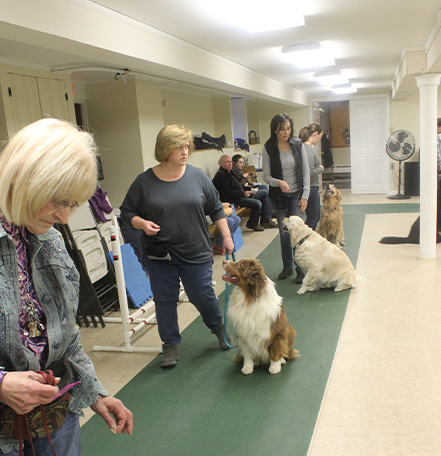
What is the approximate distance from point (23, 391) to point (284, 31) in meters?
4.04

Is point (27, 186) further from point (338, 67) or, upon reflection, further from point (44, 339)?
point (338, 67)

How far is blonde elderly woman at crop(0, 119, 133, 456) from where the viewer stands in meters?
0.90

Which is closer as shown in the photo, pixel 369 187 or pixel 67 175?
pixel 67 175

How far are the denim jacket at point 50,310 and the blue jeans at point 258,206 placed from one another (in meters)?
6.31

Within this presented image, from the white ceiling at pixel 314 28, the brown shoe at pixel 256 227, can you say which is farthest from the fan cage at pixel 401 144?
the brown shoe at pixel 256 227

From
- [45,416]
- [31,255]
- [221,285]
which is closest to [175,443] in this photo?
[45,416]

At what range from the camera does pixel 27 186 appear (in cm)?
89

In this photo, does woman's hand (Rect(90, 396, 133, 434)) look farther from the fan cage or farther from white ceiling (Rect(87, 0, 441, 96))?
the fan cage

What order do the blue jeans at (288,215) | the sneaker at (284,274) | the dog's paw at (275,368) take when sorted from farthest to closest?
1. the sneaker at (284,274)
2. the blue jeans at (288,215)
3. the dog's paw at (275,368)

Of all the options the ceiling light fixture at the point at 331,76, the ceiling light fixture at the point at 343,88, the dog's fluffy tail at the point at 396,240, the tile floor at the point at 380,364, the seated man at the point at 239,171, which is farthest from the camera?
the ceiling light fixture at the point at 343,88

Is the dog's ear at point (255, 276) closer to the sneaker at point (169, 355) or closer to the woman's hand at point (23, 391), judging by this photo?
the sneaker at point (169, 355)

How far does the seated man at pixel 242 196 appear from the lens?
23.3 ft

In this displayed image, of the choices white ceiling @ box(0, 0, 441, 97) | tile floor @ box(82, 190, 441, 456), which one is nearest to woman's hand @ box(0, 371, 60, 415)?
tile floor @ box(82, 190, 441, 456)

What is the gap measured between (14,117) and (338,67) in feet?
15.5
